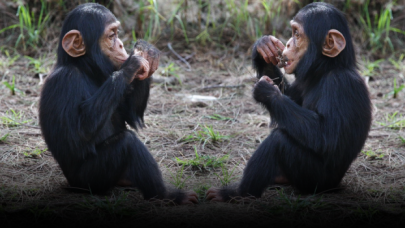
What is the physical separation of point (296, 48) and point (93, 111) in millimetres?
1838

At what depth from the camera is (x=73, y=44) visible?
430 centimetres

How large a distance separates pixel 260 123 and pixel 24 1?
4902 millimetres

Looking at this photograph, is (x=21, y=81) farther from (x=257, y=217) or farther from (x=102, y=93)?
(x=257, y=217)

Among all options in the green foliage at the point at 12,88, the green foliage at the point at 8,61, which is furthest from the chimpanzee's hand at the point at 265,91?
the green foliage at the point at 8,61

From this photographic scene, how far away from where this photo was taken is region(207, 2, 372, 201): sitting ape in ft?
13.2

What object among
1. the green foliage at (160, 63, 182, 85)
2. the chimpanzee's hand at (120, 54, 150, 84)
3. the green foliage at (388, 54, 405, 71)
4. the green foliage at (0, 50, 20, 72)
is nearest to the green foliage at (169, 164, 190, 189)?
the chimpanzee's hand at (120, 54, 150, 84)

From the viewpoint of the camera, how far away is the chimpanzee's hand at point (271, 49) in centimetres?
469

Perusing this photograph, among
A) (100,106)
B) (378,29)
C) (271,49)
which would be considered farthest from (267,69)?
(378,29)

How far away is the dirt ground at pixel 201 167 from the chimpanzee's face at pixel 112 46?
1.18 m

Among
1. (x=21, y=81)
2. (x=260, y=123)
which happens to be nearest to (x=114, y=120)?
(x=260, y=123)

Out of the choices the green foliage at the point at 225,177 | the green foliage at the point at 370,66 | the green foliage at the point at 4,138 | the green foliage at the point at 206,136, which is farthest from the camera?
the green foliage at the point at 370,66

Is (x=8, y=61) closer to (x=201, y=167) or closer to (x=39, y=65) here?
(x=39, y=65)

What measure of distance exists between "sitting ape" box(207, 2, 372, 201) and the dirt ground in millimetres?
176

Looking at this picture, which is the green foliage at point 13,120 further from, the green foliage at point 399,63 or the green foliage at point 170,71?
the green foliage at point 399,63
